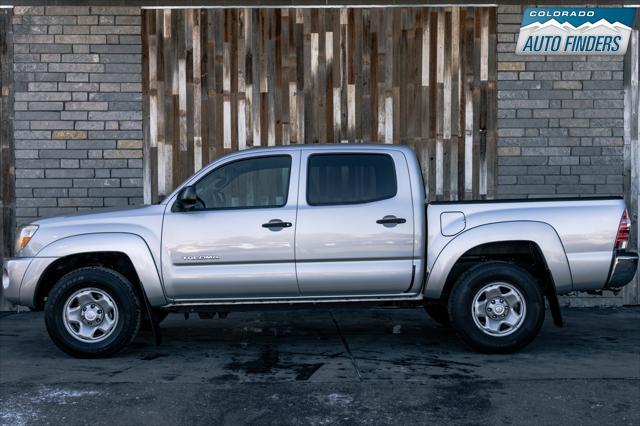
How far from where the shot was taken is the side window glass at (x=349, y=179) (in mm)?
7547

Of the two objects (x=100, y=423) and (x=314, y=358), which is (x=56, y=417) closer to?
(x=100, y=423)

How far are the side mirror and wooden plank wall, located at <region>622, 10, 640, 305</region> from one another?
6379 millimetres

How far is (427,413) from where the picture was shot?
5.51 meters

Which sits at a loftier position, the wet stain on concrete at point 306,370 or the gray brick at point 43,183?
the gray brick at point 43,183

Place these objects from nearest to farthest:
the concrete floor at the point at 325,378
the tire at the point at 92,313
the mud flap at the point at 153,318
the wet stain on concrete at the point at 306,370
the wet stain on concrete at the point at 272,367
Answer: the concrete floor at the point at 325,378 → the wet stain on concrete at the point at 306,370 → the wet stain on concrete at the point at 272,367 → the tire at the point at 92,313 → the mud flap at the point at 153,318

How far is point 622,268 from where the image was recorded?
24.3 feet

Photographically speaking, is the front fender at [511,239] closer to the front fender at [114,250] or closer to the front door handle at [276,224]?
the front door handle at [276,224]

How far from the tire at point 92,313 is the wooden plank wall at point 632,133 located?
22.6 ft

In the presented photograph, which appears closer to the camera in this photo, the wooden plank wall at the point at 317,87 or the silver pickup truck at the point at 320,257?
the silver pickup truck at the point at 320,257

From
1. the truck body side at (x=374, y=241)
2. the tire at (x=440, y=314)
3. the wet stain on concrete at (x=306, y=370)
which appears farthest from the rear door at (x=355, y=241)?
the tire at (x=440, y=314)

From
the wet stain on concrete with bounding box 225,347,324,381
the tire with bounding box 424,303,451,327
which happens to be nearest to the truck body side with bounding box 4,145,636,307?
the wet stain on concrete with bounding box 225,347,324,381

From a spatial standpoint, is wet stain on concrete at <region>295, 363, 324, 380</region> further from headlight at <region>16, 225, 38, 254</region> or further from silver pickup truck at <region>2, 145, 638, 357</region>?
headlight at <region>16, 225, 38, 254</region>

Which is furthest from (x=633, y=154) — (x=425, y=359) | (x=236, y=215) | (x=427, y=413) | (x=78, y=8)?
(x=78, y=8)

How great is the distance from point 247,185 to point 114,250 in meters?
1.33
